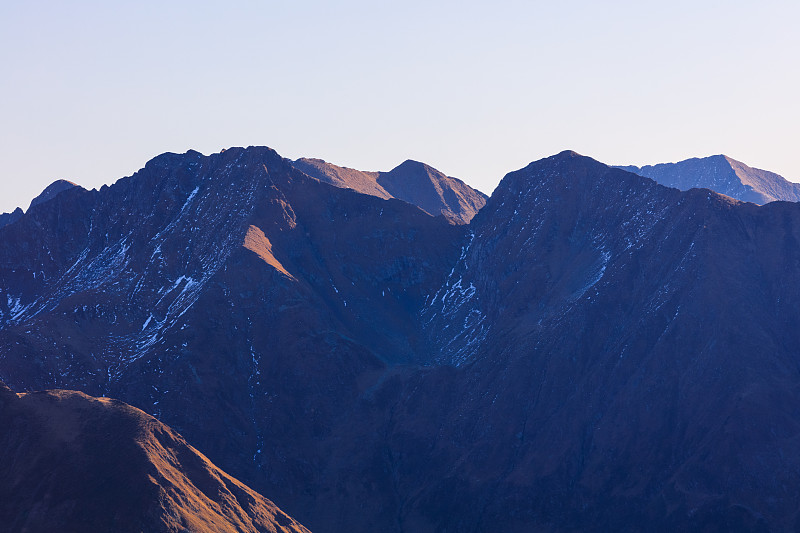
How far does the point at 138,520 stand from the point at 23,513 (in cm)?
1903

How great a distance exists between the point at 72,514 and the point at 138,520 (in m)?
10.9

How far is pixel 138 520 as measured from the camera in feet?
651

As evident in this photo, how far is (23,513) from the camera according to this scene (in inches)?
7785

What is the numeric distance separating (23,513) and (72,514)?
8.15 m

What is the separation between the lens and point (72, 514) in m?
198
